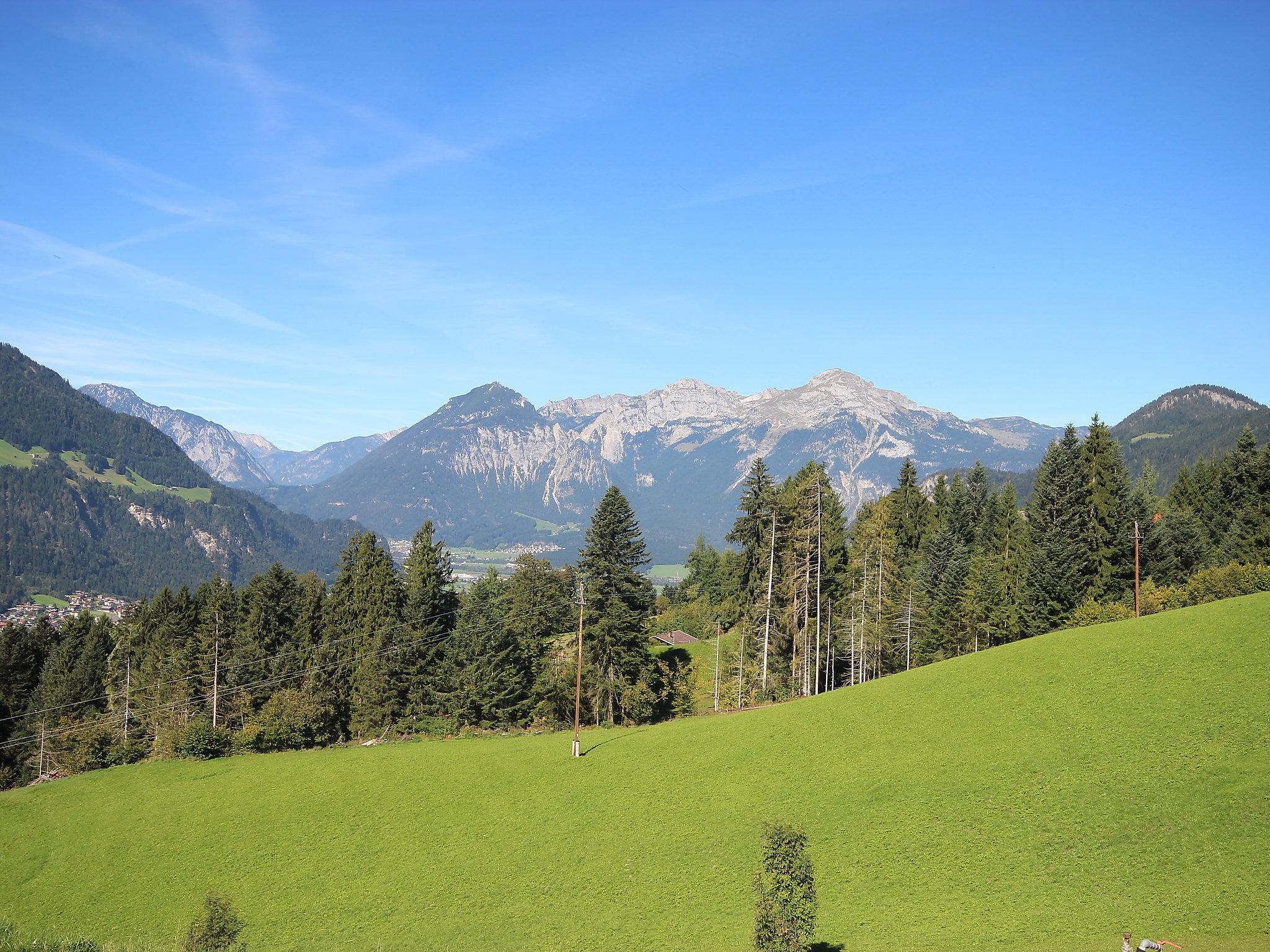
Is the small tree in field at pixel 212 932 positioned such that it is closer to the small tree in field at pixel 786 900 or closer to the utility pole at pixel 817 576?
the small tree in field at pixel 786 900

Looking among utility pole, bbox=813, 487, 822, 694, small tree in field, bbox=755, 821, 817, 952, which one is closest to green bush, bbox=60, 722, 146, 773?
utility pole, bbox=813, 487, 822, 694

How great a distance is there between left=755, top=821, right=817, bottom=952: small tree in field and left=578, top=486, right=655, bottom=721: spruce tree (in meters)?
41.2

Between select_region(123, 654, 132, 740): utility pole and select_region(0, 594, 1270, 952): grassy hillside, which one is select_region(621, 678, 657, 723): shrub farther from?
select_region(123, 654, 132, 740): utility pole

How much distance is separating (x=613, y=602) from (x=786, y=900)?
145ft

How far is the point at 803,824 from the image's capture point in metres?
36.6

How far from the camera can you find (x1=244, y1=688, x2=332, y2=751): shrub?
64875 millimetres

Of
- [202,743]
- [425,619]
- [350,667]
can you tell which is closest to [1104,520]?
[425,619]

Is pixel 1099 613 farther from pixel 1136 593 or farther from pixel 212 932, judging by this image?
pixel 212 932

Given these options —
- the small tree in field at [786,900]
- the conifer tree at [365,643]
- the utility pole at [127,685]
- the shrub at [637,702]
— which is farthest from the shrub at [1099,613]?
the utility pole at [127,685]

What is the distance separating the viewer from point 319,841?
143ft

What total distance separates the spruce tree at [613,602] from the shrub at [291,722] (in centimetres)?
2398

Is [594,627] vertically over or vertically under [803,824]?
over

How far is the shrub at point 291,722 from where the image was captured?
213 feet

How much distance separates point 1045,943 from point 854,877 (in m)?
7.84
